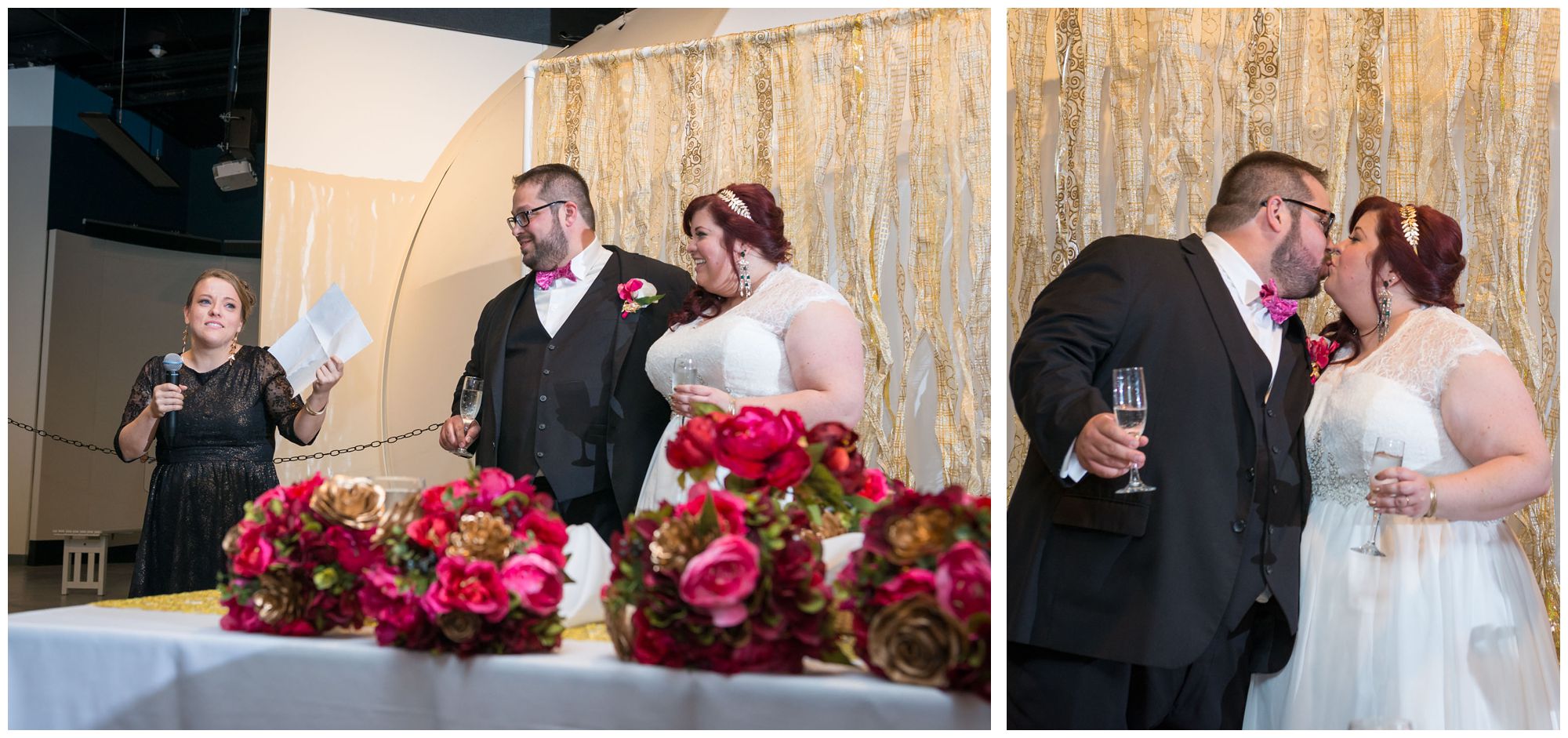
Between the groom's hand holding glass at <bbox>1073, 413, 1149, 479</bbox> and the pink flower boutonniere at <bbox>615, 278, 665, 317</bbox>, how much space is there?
1525 millimetres

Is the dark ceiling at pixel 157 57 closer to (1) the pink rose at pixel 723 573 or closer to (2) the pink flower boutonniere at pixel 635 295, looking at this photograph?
(2) the pink flower boutonniere at pixel 635 295

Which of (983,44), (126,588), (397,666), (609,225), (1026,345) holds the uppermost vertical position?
(983,44)

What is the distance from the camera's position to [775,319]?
10.6 feet

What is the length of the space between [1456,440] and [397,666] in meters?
2.36

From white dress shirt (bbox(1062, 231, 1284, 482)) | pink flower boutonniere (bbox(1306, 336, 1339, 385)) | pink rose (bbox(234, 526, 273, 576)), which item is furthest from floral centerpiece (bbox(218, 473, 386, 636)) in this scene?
pink flower boutonniere (bbox(1306, 336, 1339, 385))

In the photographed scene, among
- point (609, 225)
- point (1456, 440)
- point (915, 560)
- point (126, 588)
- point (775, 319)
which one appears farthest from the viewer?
point (126, 588)

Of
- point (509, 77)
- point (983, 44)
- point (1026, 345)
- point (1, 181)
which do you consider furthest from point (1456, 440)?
point (509, 77)

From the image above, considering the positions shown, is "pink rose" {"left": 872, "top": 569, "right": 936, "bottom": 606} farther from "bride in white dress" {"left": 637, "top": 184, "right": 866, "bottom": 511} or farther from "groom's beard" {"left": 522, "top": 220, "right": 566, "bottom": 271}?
"groom's beard" {"left": 522, "top": 220, "right": 566, "bottom": 271}

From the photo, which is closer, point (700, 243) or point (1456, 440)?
point (1456, 440)

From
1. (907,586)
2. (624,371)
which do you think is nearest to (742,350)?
(624,371)

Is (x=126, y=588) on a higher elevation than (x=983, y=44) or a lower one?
lower

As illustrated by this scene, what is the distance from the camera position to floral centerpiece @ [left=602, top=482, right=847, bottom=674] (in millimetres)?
1489

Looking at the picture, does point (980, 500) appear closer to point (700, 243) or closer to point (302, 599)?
point (302, 599)

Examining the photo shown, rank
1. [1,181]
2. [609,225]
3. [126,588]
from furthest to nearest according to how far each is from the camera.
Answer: [126,588], [609,225], [1,181]
